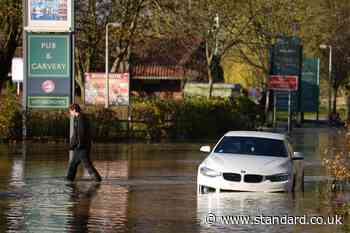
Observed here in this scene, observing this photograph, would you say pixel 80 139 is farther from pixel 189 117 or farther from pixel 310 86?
pixel 310 86

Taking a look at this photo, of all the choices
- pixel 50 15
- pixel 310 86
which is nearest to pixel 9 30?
pixel 50 15

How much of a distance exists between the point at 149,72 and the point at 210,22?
25917 millimetres

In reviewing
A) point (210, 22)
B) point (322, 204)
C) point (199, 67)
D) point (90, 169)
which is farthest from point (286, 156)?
point (199, 67)

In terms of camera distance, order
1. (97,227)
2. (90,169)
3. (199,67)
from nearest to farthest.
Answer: (97,227) < (90,169) < (199,67)

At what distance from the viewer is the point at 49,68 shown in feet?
108

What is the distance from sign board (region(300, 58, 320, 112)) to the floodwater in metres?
41.4

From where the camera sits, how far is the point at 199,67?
241ft

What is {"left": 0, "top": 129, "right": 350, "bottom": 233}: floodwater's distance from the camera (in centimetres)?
1502

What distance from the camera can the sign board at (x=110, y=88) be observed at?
144 ft

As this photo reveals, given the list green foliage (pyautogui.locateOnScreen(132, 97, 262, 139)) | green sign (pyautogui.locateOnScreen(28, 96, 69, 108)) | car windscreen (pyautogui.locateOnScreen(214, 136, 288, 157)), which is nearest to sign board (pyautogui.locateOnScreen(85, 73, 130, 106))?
green foliage (pyautogui.locateOnScreen(132, 97, 262, 139))

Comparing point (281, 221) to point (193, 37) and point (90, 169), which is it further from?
point (193, 37)

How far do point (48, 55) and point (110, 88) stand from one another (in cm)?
1141

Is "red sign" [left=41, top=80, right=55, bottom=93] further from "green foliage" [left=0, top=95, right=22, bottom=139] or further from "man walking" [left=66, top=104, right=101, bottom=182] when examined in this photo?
"man walking" [left=66, top=104, right=101, bottom=182]

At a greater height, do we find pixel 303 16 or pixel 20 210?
pixel 303 16
